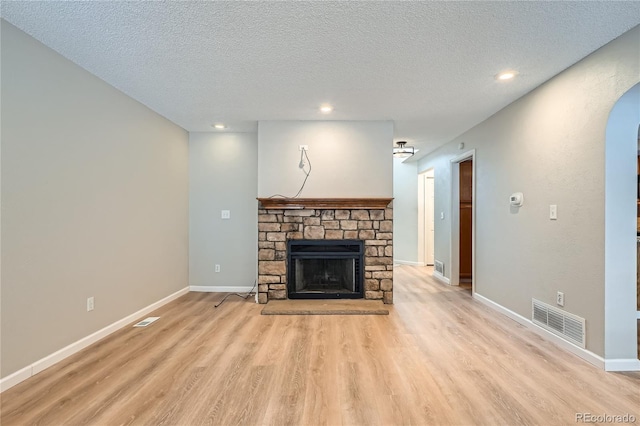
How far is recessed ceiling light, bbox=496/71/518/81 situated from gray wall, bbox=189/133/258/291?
3062 mm

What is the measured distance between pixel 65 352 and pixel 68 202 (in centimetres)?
118

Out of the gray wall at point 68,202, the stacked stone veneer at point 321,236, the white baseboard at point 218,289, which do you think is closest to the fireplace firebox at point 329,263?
the stacked stone veneer at point 321,236

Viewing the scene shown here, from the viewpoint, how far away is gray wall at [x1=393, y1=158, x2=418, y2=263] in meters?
6.62

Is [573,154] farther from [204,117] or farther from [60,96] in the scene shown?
[60,96]

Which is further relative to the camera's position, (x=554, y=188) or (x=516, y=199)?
(x=516, y=199)

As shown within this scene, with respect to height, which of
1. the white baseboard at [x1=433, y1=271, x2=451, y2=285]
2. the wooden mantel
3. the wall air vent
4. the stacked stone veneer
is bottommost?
the wall air vent

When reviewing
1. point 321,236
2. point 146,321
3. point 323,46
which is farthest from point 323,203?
point 146,321

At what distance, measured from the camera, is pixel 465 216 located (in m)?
4.92

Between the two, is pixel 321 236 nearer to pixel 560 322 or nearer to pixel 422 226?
pixel 560 322

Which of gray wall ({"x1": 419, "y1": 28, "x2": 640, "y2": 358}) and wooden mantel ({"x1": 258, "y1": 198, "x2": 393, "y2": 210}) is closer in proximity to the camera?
gray wall ({"x1": 419, "y1": 28, "x2": 640, "y2": 358})

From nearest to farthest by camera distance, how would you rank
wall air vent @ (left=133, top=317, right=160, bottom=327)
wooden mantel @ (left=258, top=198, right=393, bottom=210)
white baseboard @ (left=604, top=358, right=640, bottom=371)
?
white baseboard @ (left=604, top=358, right=640, bottom=371) → wall air vent @ (left=133, top=317, right=160, bottom=327) → wooden mantel @ (left=258, top=198, right=393, bottom=210)

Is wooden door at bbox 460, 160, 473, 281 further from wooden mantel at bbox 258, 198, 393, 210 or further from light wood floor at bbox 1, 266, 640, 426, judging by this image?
light wood floor at bbox 1, 266, 640, 426

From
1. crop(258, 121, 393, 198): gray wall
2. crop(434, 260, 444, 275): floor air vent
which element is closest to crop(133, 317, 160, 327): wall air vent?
crop(258, 121, 393, 198): gray wall

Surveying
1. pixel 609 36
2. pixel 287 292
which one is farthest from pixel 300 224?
pixel 609 36
